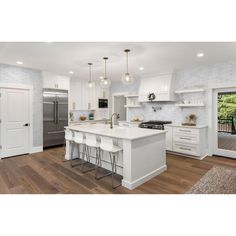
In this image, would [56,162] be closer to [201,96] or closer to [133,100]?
[133,100]

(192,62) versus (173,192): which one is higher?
(192,62)

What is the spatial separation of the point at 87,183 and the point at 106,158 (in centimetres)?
72

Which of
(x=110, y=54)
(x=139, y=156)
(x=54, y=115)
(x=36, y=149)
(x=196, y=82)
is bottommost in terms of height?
(x=36, y=149)

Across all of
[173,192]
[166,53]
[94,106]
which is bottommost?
[173,192]

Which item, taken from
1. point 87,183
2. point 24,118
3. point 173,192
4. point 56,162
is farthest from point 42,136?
point 173,192

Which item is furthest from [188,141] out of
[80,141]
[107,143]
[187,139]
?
[80,141]

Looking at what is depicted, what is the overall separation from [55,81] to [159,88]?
11.4 feet

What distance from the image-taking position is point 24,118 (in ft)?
15.9

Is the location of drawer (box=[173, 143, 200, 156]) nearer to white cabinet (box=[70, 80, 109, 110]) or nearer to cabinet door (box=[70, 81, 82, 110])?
white cabinet (box=[70, 80, 109, 110])

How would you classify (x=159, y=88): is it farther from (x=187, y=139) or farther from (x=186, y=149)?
(x=186, y=149)

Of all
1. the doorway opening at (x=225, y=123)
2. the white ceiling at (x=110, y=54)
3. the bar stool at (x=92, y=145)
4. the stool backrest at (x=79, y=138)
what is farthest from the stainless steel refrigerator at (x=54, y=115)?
the doorway opening at (x=225, y=123)

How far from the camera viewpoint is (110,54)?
3607mm

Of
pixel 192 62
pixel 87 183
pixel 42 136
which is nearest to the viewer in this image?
pixel 87 183

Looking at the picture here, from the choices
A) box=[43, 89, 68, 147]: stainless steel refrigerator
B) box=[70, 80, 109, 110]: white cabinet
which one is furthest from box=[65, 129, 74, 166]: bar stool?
box=[70, 80, 109, 110]: white cabinet
